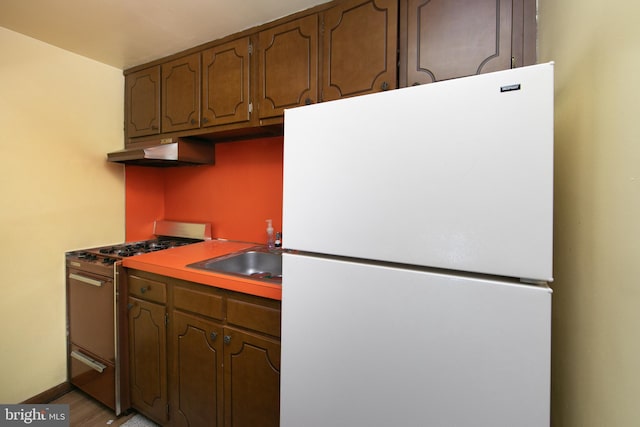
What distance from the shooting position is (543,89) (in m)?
0.56

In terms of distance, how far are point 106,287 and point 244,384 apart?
1.04 meters

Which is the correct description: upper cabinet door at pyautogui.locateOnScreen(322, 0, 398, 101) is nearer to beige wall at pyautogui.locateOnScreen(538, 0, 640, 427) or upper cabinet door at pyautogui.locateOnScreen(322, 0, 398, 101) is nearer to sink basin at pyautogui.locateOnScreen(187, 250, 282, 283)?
beige wall at pyautogui.locateOnScreen(538, 0, 640, 427)

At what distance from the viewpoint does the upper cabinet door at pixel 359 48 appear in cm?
115

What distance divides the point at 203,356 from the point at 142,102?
1794 mm

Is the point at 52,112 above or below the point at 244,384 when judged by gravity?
above

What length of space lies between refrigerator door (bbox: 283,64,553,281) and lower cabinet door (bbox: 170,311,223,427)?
0.82 meters

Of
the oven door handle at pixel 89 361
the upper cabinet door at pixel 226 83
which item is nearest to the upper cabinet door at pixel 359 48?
the upper cabinet door at pixel 226 83

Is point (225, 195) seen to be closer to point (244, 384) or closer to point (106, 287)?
point (106, 287)

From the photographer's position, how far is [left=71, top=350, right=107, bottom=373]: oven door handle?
1586 millimetres

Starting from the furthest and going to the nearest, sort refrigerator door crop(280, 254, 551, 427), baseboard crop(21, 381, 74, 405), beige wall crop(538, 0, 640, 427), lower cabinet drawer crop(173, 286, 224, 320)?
baseboard crop(21, 381, 74, 405) < lower cabinet drawer crop(173, 286, 224, 320) < refrigerator door crop(280, 254, 551, 427) < beige wall crop(538, 0, 640, 427)

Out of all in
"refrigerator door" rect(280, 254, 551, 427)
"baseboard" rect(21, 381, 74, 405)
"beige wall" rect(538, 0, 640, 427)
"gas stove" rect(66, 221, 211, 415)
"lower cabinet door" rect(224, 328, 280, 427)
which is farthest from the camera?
"baseboard" rect(21, 381, 74, 405)

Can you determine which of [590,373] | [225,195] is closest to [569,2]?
[590,373]

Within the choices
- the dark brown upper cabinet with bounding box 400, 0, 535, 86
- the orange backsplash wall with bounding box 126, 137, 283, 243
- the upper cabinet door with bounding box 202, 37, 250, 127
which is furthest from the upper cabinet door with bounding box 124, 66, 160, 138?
the dark brown upper cabinet with bounding box 400, 0, 535, 86

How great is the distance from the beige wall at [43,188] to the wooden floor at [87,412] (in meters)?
0.15
